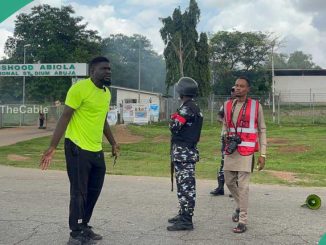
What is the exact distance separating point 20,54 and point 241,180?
57.1m

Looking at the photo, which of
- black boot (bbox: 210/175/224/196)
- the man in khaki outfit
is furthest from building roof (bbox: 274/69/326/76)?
the man in khaki outfit

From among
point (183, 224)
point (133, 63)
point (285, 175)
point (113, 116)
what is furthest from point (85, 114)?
point (133, 63)

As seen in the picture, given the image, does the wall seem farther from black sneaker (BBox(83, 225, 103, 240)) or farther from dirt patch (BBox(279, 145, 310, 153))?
black sneaker (BBox(83, 225, 103, 240))

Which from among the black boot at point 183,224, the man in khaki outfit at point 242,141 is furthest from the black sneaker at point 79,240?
the man in khaki outfit at point 242,141

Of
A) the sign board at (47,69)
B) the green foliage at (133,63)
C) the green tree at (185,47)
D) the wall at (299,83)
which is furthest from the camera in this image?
the green foliage at (133,63)

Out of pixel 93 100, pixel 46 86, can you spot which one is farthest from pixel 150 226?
pixel 46 86

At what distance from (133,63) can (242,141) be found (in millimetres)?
83835

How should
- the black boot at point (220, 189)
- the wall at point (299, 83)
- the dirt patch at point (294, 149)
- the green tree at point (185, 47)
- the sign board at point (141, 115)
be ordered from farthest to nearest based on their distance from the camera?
the wall at point (299, 83) → the green tree at point (185, 47) → the sign board at point (141, 115) → the dirt patch at point (294, 149) → the black boot at point (220, 189)

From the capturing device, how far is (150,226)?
19.2 ft

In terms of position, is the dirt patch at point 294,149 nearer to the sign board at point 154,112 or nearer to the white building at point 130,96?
the sign board at point 154,112

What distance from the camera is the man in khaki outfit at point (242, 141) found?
5.73 metres

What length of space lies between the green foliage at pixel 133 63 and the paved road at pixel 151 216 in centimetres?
7310

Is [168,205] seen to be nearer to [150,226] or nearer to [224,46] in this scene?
[150,226]

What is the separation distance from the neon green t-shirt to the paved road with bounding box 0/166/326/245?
112cm
